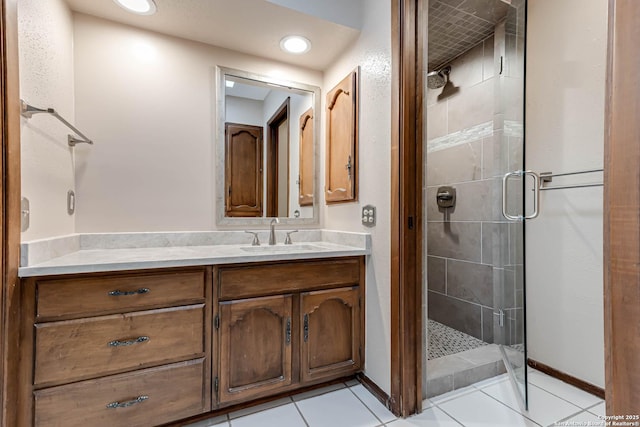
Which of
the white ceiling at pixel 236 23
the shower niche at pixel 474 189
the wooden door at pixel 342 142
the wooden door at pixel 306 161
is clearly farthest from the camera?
the wooden door at pixel 306 161

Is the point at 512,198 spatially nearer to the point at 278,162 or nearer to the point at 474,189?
the point at 474,189

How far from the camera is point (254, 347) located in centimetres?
146

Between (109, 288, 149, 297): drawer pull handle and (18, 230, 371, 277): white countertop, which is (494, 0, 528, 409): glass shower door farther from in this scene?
(109, 288, 149, 297): drawer pull handle

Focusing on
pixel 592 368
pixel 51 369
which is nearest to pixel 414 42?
pixel 592 368

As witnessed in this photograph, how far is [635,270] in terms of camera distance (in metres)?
0.55

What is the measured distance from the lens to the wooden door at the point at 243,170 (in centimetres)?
200

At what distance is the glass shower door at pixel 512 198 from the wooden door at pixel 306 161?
4.35 ft

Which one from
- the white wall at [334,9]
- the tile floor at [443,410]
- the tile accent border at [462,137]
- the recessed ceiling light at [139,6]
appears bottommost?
the tile floor at [443,410]

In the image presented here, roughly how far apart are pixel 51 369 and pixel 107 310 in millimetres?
273

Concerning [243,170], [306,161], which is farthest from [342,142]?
[243,170]

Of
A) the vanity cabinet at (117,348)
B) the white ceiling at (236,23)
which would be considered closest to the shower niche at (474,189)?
the white ceiling at (236,23)

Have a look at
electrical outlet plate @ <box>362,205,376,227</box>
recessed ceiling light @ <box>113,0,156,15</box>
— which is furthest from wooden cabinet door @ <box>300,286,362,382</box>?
recessed ceiling light @ <box>113,0,156,15</box>

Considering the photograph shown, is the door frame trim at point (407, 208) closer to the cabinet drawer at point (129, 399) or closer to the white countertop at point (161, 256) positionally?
the white countertop at point (161, 256)

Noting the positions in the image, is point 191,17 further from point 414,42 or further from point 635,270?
point 635,270
